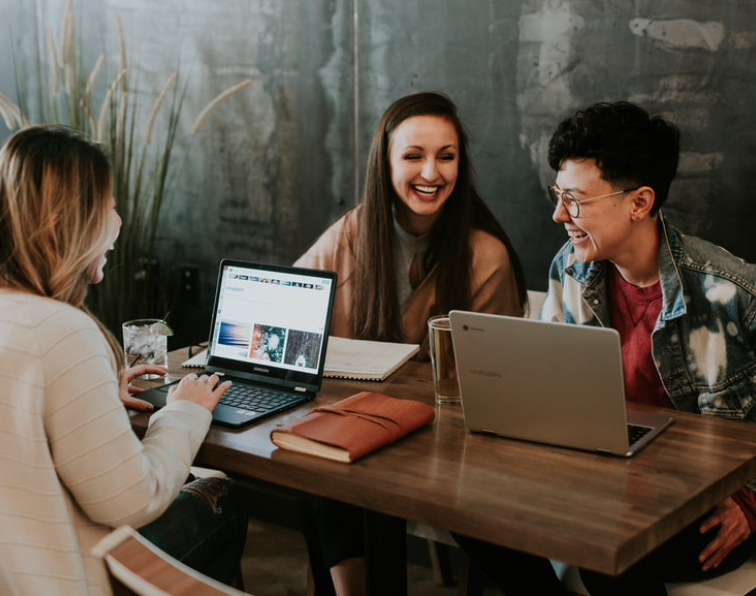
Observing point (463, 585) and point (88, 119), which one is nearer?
point (463, 585)

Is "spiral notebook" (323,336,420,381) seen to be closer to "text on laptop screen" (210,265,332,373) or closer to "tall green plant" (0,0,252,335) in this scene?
"text on laptop screen" (210,265,332,373)

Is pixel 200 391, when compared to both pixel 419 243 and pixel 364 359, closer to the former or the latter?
pixel 364 359

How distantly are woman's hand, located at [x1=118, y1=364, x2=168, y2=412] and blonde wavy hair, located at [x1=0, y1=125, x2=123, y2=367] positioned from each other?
34 centimetres

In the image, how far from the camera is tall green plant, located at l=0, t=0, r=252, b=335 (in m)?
3.25

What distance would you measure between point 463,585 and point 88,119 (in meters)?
1.93

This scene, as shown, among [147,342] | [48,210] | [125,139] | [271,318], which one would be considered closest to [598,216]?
[271,318]

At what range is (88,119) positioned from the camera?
3.32 m

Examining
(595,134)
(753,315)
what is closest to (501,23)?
(595,134)

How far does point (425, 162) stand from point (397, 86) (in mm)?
583

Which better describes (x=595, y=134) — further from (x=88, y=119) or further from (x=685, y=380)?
(x=88, y=119)

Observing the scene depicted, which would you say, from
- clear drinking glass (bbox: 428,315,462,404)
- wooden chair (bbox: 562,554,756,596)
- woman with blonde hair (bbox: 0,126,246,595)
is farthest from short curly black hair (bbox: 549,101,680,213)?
woman with blonde hair (bbox: 0,126,246,595)

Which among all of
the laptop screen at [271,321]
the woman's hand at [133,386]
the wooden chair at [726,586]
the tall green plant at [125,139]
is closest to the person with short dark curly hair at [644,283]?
the wooden chair at [726,586]

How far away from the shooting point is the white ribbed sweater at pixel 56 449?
4.66 feet

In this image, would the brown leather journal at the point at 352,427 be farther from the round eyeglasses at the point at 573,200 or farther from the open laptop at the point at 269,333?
the round eyeglasses at the point at 573,200
